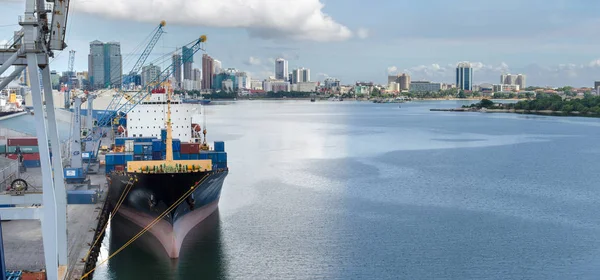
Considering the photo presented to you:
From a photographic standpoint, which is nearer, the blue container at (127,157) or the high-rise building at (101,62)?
the blue container at (127,157)

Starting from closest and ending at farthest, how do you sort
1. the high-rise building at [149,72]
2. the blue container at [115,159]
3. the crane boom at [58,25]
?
1. the crane boom at [58,25]
2. the blue container at [115,159]
3. the high-rise building at [149,72]

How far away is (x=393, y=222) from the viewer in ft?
64.2

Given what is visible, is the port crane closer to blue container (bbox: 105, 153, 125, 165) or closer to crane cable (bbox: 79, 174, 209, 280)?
crane cable (bbox: 79, 174, 209, 280)

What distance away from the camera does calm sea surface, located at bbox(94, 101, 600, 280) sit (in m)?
15.1

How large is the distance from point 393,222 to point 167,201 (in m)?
7.02

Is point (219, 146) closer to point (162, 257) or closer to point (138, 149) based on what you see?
point (138, 149)

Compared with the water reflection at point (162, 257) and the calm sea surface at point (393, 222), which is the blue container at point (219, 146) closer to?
the calm sea surface at point (393, 222)

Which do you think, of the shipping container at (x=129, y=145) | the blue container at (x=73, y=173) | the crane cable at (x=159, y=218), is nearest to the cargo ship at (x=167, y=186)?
the crane cable at (x=159, y=218)

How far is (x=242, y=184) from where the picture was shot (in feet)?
88.2

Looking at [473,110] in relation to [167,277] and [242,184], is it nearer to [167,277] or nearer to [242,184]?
[242,184]

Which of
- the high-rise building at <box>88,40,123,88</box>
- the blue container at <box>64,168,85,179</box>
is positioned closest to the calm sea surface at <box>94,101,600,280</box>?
the blue container at <box>64,168,85,179</box>

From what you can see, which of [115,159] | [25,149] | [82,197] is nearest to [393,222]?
[115,159]

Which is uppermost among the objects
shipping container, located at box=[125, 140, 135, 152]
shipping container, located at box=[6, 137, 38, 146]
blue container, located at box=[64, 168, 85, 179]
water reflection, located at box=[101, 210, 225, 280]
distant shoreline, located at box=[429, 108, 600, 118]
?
shipping container, located at box=[125, 140, 135, 152]

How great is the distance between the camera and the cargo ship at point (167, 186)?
1619 centimetres
